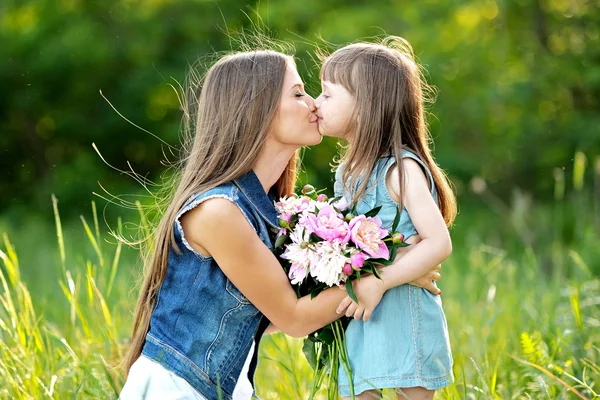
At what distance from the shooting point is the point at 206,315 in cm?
238

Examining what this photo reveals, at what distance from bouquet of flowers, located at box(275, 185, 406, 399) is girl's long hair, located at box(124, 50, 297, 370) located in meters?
0.23

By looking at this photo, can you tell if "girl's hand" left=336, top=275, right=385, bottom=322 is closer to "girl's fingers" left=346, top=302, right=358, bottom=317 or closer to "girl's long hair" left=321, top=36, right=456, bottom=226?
"girl's fingers" left=346, top=302, right=358, bottom=317

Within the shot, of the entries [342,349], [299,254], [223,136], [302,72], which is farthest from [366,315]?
[302,72]

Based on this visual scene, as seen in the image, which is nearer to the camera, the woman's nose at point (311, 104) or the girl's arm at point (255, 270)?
the girl's arm at point (255, 270)

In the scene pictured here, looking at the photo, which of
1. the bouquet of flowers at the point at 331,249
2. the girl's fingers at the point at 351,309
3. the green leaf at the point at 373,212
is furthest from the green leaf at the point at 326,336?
the green leaf at the point at 373,212

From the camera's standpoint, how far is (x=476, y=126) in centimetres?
1077

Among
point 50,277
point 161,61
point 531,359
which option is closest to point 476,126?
point 161,61

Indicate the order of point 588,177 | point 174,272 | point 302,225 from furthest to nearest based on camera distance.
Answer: point 588,177
point 174,272
point 302,225

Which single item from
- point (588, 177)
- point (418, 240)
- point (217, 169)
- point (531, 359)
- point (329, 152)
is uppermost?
point (217, 169)

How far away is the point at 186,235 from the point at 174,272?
0.13 meters

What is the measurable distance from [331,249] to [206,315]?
455 millimetres

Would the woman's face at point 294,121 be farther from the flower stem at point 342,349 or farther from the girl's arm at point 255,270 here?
the flower stem at point 342,349

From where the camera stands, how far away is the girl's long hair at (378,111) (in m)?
2.37

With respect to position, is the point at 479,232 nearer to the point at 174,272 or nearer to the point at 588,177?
the point at 588,177
